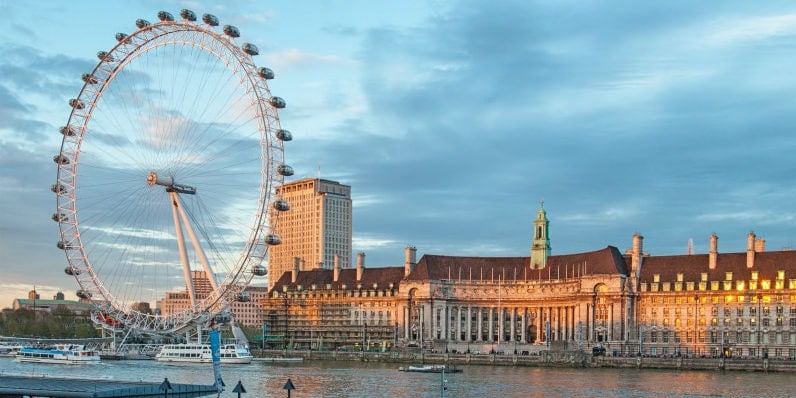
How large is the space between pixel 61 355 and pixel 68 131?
119 ft

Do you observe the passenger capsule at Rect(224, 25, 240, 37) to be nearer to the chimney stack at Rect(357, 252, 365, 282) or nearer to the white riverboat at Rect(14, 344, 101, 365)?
the white riverboat at Rect(14, 344, 101, 365)

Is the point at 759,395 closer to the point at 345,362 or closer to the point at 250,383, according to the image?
the point at 250,383

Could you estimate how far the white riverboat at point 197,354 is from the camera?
138 metres

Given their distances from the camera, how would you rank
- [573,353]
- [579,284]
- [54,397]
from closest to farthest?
[54,397] → [573,353] → [579,284]

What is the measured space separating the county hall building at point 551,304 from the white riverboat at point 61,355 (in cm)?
4752

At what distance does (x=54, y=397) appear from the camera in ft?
199

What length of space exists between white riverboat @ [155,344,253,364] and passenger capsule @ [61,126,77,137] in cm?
3476

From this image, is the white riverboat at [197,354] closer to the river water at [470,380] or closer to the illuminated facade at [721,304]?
the river water at [470,380]

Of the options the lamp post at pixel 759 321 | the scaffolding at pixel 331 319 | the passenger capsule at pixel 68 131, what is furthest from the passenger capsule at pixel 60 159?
the lamp post at pixel 759 321

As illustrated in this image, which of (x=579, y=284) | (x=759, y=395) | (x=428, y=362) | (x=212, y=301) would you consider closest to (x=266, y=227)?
(x=212, y=301)

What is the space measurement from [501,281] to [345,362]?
37.6m

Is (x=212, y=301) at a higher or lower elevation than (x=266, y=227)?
lower

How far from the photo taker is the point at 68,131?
382ft

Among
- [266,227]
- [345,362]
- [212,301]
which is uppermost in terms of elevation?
[266,227]
